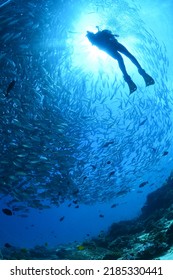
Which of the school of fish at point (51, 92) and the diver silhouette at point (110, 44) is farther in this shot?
the school of fish at point (51, 92)

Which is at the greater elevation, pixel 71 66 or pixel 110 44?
pixel 71 66

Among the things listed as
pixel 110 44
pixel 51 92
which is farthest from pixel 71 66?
pixel 110 44

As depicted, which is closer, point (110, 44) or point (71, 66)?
point (110, 44)

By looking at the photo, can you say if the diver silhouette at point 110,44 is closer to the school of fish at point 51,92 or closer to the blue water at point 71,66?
the school of fish at point 51,92

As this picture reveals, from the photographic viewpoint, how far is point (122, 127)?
18.4 m

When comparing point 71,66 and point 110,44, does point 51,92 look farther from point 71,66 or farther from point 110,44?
point 110,44

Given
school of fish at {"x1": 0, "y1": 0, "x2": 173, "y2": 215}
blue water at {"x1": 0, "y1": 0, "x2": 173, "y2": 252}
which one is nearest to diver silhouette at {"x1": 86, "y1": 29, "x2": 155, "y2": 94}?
school of fish at {"x1": 0, "y1": 0, "x2": 173, "y2": 215}

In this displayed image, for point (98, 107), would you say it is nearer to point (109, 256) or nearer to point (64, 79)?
point (64, 79)

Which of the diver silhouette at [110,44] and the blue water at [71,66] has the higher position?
the blue water at [71,66]

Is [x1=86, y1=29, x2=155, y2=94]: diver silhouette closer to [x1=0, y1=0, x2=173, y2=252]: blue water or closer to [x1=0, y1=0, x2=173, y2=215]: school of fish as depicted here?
[x1=0, y1=0, x2=173, y2=215]: school of fish

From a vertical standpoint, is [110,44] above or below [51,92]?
below

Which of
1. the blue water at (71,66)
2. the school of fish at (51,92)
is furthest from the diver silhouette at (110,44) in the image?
the blue water at (71,66)

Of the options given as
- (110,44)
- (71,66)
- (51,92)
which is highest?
(71,66)

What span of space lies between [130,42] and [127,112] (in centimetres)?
514
